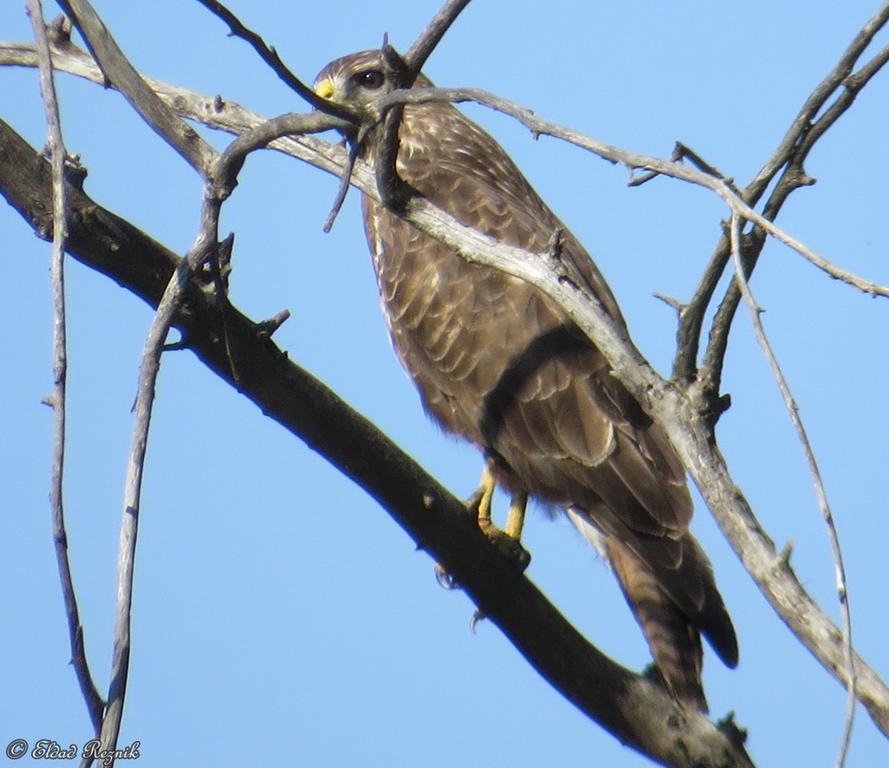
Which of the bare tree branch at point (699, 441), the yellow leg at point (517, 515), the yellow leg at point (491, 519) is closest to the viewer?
the bare tree branch at point (699, 441)

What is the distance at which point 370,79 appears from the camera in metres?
6.49

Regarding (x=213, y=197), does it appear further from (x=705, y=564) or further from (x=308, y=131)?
(x=705, y=564)

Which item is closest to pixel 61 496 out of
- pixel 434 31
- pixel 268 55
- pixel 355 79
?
pixel 268 55

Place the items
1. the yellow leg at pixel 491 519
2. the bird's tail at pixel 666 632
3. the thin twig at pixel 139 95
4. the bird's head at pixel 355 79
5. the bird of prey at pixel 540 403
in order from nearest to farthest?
the thin twig at pixel 139 95
the bird's tail at pixel 666 632
the bird of prey at pixel 540 403
the yellow leg at pixel 491 519
the bird's head at pixel 355 79

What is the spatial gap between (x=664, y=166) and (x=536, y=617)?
206 centimetres

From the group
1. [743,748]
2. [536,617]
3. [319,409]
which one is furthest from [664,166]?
[743,748]

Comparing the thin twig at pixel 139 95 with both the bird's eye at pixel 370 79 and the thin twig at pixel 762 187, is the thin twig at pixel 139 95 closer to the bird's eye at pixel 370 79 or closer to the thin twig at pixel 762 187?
the thin twig at pixel 762 187

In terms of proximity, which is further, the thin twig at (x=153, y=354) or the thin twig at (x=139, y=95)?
the thin twig at (x=139, y=95)

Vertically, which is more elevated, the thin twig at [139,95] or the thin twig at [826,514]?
the thin twig at [139,95]

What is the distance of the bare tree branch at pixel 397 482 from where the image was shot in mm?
3160

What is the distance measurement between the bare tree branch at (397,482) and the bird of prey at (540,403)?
157 mm

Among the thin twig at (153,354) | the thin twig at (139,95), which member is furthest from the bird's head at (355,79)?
the thin twig at (153,354)

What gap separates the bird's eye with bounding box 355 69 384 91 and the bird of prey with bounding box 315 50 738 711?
0.80 meters

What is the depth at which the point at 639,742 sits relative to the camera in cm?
441
